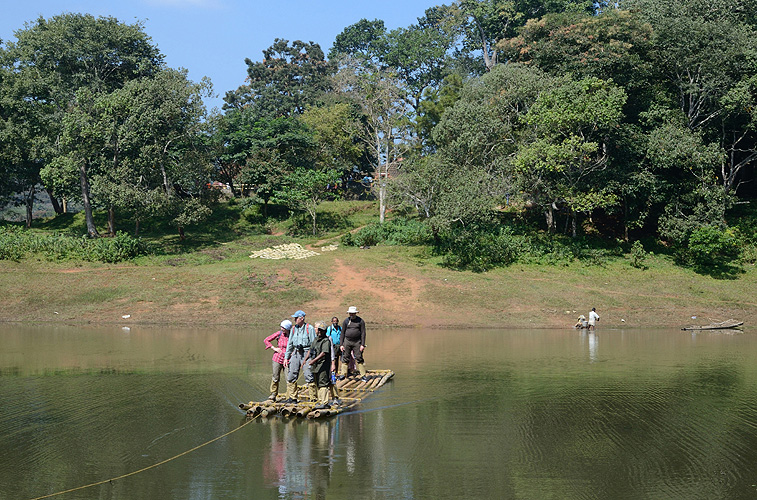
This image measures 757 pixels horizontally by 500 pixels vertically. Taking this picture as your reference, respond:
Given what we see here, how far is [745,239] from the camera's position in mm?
40625

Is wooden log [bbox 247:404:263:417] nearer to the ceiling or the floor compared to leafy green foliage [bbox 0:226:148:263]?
nearer to the floor

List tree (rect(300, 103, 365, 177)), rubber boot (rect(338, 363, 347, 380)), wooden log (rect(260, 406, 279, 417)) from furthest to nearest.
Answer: tree (rect(300, 103, 365, 177)) → rubber boot (rect(338, 363, 347, 380)) → wooden log (rect(260, 406, 279, 417))

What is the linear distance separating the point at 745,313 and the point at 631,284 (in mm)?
A: 5646

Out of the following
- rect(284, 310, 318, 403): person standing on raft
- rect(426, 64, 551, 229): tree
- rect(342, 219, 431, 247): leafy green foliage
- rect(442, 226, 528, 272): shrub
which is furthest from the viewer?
rect(342, 219, 431, 247): leafy green foliage

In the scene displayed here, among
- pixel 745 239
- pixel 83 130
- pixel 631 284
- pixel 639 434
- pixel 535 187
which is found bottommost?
pixel 639 434

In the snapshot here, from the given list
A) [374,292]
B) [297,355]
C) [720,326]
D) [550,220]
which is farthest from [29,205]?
[720,326]

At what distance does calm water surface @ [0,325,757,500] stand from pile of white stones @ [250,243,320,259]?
20403 millimetres

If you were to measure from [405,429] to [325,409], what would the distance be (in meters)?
1.82

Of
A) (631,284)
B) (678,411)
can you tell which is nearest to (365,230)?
(631,284)

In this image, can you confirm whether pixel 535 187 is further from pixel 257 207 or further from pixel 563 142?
pixel 257 207

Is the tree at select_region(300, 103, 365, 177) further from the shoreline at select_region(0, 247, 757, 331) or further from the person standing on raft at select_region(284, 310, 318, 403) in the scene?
the person standing on raft at select_region(284, 310, 318, 403)

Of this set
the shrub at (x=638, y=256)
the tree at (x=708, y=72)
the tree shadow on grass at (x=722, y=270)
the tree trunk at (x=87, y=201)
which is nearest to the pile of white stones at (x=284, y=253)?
the tree trunk at (x=87, y=201)

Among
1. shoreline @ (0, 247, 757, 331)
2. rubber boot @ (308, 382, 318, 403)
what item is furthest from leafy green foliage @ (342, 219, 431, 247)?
rubber boot @ (308, 382, 318, 403)

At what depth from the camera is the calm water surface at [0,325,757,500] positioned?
9.41 m
